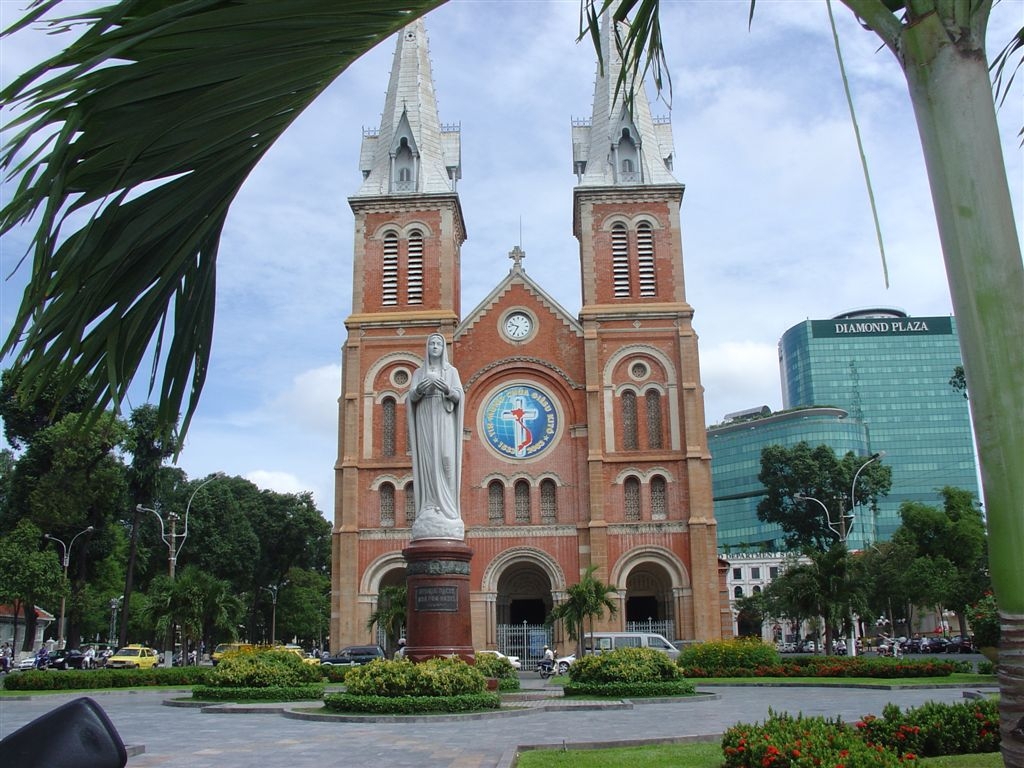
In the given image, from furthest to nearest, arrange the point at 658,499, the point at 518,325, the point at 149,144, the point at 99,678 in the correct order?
the point at 518,325
the point at 658,499
the point at 99,678
the point at 149,144

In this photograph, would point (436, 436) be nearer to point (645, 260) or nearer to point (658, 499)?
point (658, 499)

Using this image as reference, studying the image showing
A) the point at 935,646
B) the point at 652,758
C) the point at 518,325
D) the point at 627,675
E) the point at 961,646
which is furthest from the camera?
the point at 935,646

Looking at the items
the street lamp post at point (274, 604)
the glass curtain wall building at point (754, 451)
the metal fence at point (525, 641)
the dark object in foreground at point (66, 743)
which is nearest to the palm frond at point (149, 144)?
the dark object in foreground at point (66, 743)

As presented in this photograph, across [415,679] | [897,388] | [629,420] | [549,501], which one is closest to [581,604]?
[549,501]

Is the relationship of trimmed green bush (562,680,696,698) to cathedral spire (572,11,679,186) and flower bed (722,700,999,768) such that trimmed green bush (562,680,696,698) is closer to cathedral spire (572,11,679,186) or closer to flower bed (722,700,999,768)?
flower bed (722,700,999,768)

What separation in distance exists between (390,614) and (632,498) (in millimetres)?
10629

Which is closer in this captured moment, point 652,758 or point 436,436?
point 652,758

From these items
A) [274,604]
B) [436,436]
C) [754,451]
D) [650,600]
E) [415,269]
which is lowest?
[650,600]

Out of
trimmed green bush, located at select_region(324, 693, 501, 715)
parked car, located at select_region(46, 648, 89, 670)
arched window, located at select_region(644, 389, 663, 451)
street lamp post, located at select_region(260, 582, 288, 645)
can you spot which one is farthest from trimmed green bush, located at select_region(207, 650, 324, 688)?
street lamp post, located at select_region(260, 582, 288, 645)

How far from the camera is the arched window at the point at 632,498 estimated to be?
39.0m

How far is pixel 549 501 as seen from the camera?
39625 millimetres

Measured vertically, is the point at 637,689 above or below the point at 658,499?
below

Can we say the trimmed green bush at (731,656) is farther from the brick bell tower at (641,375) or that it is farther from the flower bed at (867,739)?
the flower bed at (867,739)

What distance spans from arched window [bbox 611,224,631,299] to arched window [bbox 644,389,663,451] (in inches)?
174
